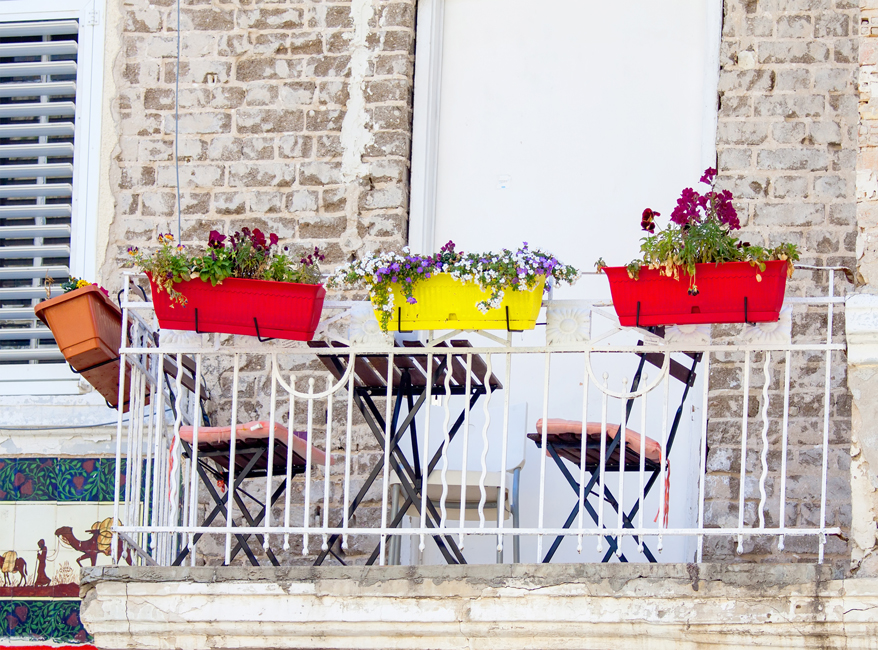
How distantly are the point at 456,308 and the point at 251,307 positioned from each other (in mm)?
760

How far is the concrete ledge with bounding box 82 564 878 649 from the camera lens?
4223 mm

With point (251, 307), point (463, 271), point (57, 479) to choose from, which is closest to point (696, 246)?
point (463, 271)

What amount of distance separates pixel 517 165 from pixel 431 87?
1.97 feet

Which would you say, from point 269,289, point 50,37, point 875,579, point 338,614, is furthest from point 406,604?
point 50,37

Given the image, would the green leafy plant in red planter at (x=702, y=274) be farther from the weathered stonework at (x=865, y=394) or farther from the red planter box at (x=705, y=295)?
the weathered stonework at (x=865, y=394)

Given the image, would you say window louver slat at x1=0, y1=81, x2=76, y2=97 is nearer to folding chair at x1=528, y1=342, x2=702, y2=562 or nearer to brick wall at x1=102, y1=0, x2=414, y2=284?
brick wall at x1=102, y1=0, x2=414, y2=284

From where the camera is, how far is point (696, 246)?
4340 millimetres

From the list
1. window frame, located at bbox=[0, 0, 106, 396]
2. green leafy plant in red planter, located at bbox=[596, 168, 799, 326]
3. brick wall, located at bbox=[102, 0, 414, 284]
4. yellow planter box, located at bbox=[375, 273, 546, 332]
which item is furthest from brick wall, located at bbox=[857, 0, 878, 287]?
window frame, located at bbox=[0, 0, 106, 396]

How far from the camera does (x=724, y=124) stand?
19.9ft

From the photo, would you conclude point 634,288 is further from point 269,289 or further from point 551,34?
point 551,34

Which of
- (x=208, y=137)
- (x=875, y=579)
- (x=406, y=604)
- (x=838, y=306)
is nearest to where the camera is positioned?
(x=875, y=579)

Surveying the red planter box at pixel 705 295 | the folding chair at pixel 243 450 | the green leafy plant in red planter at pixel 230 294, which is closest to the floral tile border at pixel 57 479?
the folding chair at pixel 243 450

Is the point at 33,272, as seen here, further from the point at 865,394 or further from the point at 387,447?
the point at 865,394

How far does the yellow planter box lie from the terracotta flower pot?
116 centimetres
